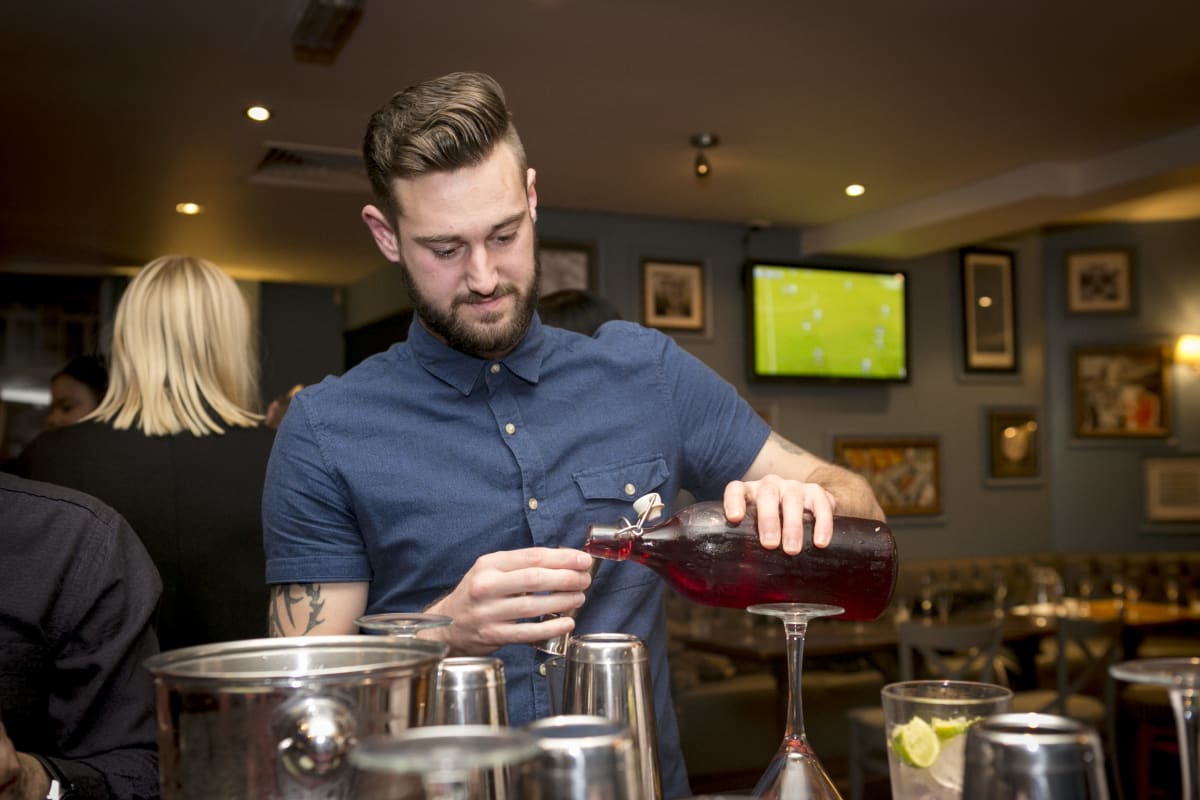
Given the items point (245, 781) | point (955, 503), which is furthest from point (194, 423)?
point (955, 503)

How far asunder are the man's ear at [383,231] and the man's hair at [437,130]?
0.07 metres

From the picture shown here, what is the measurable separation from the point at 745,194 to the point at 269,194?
2.73 m

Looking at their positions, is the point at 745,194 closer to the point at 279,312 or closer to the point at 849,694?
the point at 849,694

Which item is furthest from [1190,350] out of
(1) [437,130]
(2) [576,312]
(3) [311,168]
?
(1) [437,130]

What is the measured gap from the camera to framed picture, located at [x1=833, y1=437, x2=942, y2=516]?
740cm

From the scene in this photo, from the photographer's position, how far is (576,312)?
288 cm

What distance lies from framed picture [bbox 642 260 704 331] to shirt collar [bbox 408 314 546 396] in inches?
216

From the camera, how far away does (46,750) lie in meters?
1.21

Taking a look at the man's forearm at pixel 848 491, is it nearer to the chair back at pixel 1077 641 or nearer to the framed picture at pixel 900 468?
the chair back at pixel 1077 641

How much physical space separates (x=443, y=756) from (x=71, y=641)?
3.05 feet

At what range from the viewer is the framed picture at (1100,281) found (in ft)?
25.3

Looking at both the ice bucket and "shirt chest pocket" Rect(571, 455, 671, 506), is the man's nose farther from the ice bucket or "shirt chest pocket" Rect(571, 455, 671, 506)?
the ice bucket

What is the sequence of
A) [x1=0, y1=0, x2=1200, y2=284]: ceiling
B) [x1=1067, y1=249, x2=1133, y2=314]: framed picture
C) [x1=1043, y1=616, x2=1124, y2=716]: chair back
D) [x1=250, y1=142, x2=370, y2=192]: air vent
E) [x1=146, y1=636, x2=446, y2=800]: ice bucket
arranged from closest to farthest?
[x1=146, y1=636, x2=446, y2=800]: ice bucket → [x1=0, y1=0, x2=1200, y2=284]: ceiling → [x1=1043, y1=616, x2=1124, y2=716]: chair back → [x1=250, y1=142, x2=370, y2=192]: air vent → [x1=1067, y1=249, x2=1133, y2=314]: framed picture

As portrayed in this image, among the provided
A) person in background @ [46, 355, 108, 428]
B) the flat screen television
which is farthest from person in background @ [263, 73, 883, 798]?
the flat screen television
